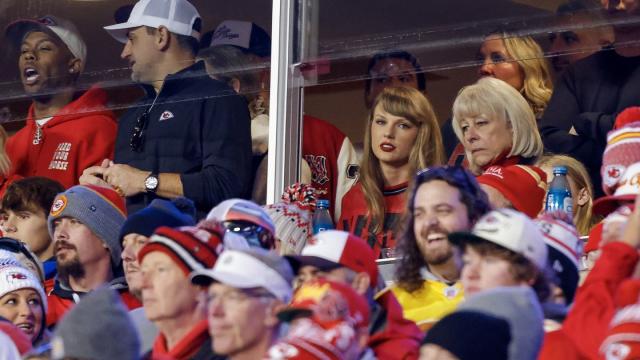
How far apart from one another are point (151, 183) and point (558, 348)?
352 cm

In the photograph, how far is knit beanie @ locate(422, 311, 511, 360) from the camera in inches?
171

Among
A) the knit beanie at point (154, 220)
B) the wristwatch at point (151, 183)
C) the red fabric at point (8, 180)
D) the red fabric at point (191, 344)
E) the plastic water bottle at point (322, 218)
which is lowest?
the red fabric at point (191, 344)

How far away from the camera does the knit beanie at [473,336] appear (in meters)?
4.34

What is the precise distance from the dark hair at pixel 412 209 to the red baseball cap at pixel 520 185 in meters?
0.63

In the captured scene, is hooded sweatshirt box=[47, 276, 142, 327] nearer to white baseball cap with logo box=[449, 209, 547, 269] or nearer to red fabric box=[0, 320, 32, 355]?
red fabric box=[0, 320, 32, 355]

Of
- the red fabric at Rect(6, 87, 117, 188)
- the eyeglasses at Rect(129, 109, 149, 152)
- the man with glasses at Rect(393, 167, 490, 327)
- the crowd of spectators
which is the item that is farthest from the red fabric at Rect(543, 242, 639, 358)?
the red fabric at Rect(6, 87, 117, 188)

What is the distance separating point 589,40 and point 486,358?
3.04m

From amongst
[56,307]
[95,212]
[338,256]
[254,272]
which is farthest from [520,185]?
[56,307]

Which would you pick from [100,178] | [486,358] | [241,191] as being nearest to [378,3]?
[241,191]

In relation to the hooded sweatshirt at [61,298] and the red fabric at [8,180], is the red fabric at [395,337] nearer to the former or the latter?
the hooded sweatshirt at [61,298]

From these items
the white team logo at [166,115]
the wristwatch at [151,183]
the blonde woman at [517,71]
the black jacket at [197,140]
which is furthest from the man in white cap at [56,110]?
the blonde woman at [517,71]

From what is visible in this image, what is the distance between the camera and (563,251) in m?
5.32

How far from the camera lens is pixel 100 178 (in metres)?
8.05

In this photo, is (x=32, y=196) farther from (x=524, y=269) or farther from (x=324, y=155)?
(x=524, y=269)
